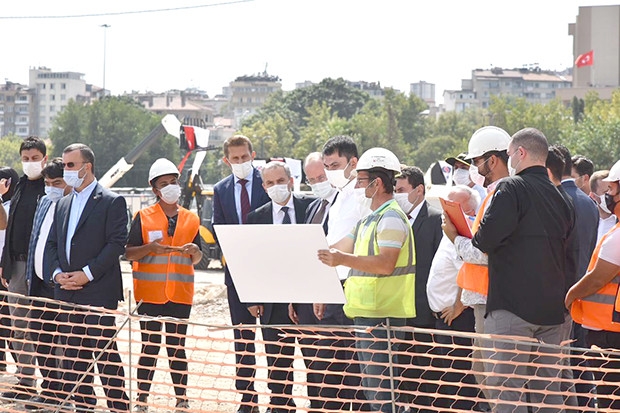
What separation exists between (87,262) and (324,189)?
1.92 m

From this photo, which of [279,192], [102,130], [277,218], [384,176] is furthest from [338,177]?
[102,130]

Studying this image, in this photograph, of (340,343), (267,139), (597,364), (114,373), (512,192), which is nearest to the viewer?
(512,192)

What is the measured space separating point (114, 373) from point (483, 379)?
3014 millimetres

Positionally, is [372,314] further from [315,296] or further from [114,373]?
[114,373]

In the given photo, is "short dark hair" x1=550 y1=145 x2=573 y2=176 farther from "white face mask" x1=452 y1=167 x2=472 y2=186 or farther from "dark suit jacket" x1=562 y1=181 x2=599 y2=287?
"white face mask" x1=452 y1=167 x2=472 y2=186

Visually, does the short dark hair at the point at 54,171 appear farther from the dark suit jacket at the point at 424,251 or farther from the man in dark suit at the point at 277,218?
the dark suit jacket at the point at 424,251

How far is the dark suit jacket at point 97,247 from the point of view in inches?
328

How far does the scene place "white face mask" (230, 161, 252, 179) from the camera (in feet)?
29.2

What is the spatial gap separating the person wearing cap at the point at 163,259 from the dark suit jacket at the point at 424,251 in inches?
74.4

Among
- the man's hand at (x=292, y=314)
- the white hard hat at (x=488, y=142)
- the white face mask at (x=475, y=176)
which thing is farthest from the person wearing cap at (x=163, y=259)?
the white hard hat at (x=488, y=142)

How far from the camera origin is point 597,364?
671cm

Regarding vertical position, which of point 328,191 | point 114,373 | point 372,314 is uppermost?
point 328,191

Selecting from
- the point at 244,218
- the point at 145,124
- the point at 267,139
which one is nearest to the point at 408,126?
the point at 267,139

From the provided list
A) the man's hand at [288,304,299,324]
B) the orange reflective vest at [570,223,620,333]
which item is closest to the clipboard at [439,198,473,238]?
the orange reflective vest at [570,223,620,333]
